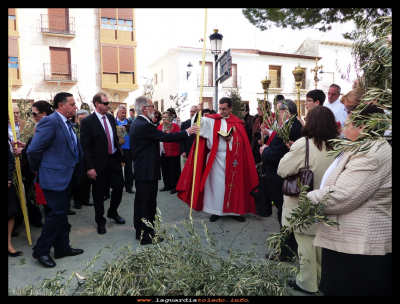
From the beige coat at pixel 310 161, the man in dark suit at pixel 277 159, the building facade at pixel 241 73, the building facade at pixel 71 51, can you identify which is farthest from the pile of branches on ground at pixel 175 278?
the building facade at pixel 241 73

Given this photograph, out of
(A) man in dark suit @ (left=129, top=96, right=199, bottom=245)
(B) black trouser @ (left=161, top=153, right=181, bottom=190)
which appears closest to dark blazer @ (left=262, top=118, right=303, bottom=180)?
(A) man in dark suit @ (left=129, top=96, right=199, bottom=245)

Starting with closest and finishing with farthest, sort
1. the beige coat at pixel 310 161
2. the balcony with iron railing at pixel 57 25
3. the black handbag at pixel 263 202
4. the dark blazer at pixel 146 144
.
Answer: the beige coat at pixel 310 161 < the dark blazer at pixel 146 144 < the black handbag at pixel 263 202 < the balcony with iron railing at pixel 57 25

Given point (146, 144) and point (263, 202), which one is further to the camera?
point (263, 202)

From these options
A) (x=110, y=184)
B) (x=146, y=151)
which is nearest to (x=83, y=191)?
(x=110, y=184)

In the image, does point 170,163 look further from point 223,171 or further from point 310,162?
point 310,162

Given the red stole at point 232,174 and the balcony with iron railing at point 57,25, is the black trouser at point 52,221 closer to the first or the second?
the red stole at point 232,174

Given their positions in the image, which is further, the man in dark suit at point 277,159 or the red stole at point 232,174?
the red stole at point 232,174

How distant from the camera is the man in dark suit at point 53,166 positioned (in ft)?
11.3

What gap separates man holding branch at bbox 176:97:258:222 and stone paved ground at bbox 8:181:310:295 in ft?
0.94

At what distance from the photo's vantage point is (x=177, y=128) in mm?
7215

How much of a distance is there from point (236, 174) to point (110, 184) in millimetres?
2099

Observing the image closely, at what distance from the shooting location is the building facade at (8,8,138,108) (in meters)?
18.4

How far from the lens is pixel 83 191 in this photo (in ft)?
19.9

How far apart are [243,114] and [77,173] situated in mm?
4511
